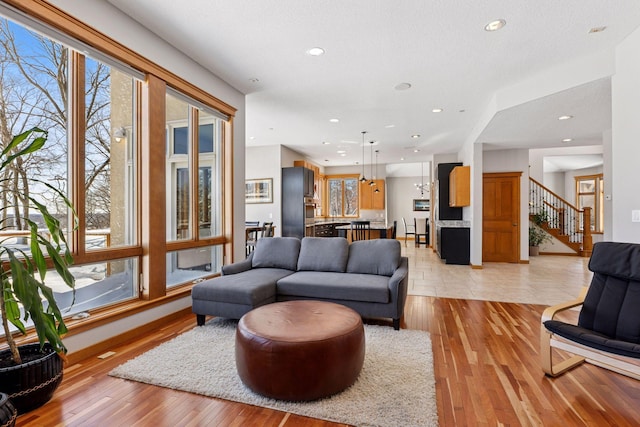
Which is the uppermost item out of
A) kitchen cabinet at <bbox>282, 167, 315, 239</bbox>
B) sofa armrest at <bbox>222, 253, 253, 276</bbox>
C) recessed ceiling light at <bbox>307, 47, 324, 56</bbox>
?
recessed ceiling light at <bbox>307, 47, 324, 56</bbox>

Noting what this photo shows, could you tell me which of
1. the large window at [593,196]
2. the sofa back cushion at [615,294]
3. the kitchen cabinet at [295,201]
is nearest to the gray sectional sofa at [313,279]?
the sofa back cushion at [615,294]

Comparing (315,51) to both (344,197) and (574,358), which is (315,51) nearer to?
(574,358)

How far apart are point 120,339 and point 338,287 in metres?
2.01

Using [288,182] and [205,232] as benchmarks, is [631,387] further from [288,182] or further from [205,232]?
[288,182]

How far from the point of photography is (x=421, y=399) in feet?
6.28

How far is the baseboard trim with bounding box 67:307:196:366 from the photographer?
8.16 ft

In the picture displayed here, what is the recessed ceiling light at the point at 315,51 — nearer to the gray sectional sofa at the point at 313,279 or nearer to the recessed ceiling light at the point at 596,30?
the gray sectional sofa at the point at 313,279

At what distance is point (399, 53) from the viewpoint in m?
3.49

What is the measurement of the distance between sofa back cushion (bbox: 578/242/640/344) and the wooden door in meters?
5.31

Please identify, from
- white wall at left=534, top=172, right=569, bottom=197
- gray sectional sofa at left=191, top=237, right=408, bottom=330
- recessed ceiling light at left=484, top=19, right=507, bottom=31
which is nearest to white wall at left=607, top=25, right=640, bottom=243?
recessed ceiling light at left=484, top=19, right=507, bottom=31

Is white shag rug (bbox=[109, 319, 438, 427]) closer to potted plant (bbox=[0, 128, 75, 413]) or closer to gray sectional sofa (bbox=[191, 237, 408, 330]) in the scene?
gray sectional sofa (bbox=[191, 237, 408, 330])

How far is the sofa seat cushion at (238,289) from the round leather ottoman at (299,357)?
882mm

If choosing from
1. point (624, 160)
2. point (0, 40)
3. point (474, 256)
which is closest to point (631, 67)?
point (624, 160)

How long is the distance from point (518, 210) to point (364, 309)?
5.91m
